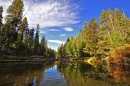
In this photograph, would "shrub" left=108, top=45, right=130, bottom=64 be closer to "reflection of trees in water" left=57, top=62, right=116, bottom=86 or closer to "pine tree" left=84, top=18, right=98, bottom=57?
"pine tree" left=84, top=18, right=98, bottom=57

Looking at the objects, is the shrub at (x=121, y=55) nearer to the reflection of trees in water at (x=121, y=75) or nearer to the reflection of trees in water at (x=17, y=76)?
the reflection of trees in water at (x=121, y=75)

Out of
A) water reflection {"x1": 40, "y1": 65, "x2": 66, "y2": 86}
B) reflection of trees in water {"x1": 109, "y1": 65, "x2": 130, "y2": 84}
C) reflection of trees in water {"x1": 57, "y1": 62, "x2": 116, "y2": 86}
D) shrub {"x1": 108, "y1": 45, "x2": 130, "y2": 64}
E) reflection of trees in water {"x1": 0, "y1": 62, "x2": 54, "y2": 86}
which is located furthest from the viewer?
shrub {"x1": 108, "y1": 45, "x2": 130, "y2": 64}

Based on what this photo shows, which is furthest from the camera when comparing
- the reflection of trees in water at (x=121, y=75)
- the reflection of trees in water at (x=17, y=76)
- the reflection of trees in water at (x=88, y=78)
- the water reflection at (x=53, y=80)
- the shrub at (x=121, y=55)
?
the shrub at (x=121, y=55)

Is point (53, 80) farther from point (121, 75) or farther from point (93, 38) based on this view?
point (93, 38)

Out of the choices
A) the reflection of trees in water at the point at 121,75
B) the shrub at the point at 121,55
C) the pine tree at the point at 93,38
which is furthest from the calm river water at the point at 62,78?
the pine tree at the point at 93,38

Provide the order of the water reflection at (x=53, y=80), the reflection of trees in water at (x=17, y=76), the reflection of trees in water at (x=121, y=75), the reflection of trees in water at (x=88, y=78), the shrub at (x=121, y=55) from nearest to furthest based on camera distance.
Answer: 1. the reflection of trees in water at (x=17, y=76)
2. the water reflection at (x=53, y=80)
3. the reflection of trees in water at (x=88, y=78)
4. the reflection of trees in water at (x=121, y=75)
5. the shrub at (x=121, y=55)

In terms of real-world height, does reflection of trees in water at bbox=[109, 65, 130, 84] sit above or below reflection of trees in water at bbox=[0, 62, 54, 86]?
below

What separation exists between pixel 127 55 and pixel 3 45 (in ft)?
136

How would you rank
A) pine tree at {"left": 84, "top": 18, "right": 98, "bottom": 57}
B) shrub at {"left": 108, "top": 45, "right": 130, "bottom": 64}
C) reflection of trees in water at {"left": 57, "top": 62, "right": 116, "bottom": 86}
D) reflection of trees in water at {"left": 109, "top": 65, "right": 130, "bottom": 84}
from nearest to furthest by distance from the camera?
reflection of trees in water at {"left": 57, "top": 62, "right": 116, "bottom": 86}, reflection of trees in water at {"left": 109, "top": 65, "right": 130, "bottom": 84}, shrub at {"left": 108, "top": 45, "right": 130, "bottom": 64}, pine tree at {"left": 84, "top": 18, "right": 98, "bottom": 57}

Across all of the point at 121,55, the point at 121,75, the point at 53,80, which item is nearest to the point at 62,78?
the point at 53,80

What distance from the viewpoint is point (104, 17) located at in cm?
6712

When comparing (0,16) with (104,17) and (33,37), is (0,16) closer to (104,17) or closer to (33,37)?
(104,17)

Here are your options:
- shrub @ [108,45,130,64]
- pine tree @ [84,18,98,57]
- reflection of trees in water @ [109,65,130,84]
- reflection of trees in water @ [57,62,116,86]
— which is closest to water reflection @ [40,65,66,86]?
reflection of trees in water @ [57,62,116,86]

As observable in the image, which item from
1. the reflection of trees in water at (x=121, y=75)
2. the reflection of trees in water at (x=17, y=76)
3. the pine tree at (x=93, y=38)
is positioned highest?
the pine tree at (x=93, y=38)
